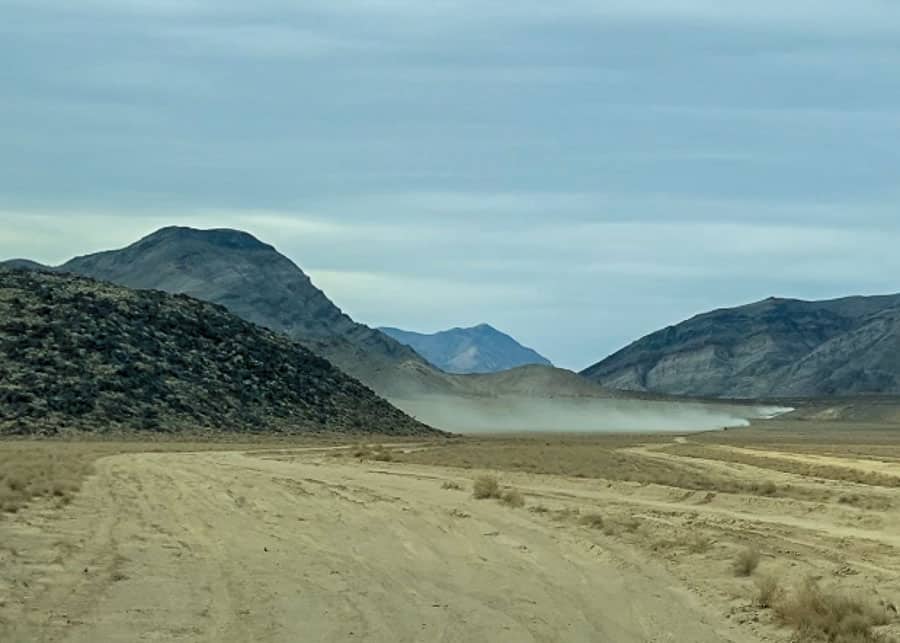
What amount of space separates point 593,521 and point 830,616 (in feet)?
38.2

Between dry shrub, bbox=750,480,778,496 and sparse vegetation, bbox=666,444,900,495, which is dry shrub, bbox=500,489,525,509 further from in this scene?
sparse vegetation, bbox=666,444,900,495

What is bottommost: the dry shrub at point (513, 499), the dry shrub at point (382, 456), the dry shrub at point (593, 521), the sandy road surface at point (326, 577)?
the sandy road surface at point (326, 577)

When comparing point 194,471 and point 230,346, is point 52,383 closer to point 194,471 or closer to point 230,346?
point 230,346

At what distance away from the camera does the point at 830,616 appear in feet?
47.9

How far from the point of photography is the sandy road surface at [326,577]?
568 inches

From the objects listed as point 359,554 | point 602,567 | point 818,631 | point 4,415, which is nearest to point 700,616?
point 818,631

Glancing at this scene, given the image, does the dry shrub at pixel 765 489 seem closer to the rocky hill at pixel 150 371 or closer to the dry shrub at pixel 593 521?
the dry shrub at pixel 593 521

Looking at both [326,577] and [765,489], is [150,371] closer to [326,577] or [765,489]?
[765,489]

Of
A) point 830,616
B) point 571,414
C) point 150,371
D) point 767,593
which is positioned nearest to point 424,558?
point 767,593

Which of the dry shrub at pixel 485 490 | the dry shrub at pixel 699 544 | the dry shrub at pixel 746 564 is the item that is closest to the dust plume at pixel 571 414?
the dry shrub at pixel 485 490

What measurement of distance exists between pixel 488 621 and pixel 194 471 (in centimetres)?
2923

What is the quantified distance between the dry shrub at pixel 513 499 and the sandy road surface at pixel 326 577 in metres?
0.60

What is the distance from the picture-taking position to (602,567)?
2016 centimetres

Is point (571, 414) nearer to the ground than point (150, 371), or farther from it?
nearer to the ground
